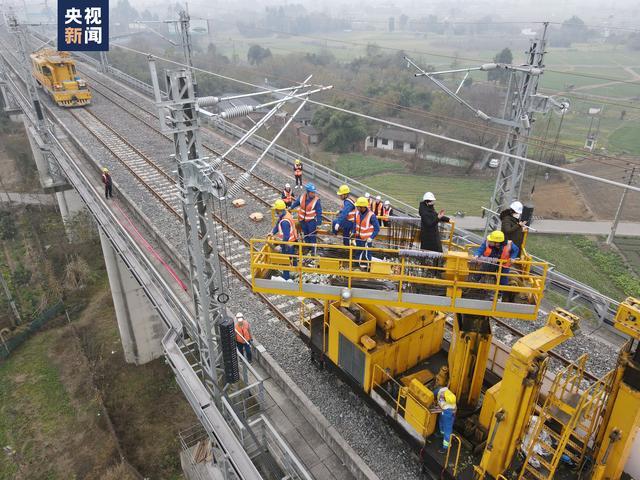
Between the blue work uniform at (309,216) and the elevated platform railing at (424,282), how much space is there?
1.35m

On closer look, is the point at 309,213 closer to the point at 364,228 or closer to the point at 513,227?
the point at 364,228

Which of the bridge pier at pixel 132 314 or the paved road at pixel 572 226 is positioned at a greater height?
the paved road at pixel 572 226

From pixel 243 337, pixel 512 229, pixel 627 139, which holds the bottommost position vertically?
pixel 243 337

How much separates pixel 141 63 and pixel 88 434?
221 ft

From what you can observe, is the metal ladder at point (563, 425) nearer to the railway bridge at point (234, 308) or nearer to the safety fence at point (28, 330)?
the railway bridge at point (234, 308)

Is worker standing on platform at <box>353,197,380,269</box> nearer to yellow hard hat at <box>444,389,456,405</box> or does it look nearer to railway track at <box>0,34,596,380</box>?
yellow hard hat at <box>444,389,456,405</box>

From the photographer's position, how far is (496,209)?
56.9ft

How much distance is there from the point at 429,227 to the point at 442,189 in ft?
127

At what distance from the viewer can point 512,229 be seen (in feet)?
30.3

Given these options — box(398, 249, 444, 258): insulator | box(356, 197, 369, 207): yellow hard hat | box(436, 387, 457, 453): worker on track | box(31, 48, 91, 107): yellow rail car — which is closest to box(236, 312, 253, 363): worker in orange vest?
box(356, 197, 369, 207): yellow hard hat

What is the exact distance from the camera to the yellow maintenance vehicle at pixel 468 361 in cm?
786

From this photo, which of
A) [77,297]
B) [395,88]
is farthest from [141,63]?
[77,297]

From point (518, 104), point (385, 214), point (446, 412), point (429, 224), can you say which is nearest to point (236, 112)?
point (429, 224)

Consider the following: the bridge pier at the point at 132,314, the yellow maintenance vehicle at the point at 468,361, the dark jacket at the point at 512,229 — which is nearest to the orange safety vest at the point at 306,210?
the yellow maintenance vehicle at the point at 468,361
